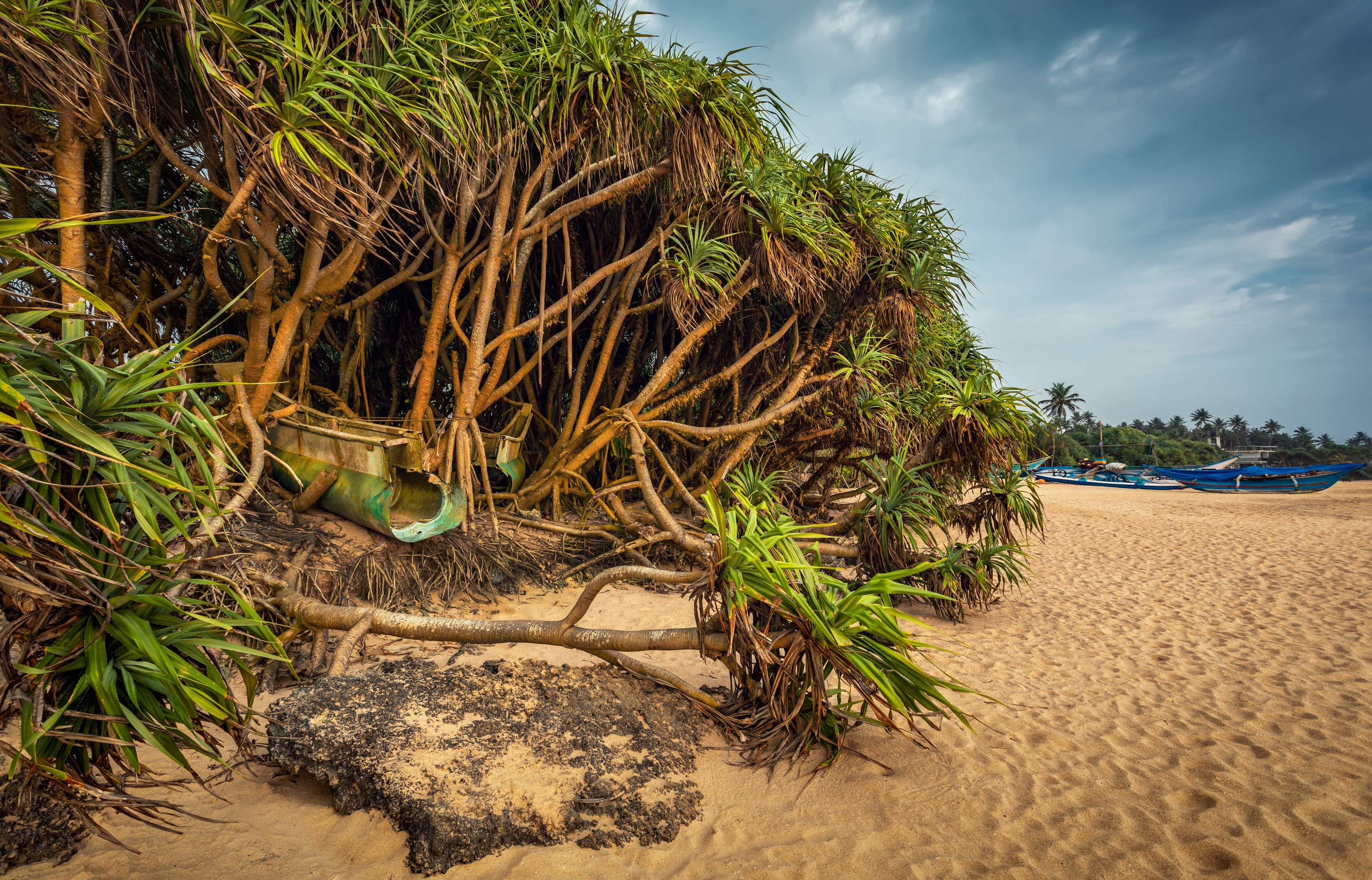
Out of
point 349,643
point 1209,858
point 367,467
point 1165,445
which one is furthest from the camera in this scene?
point 1165,445

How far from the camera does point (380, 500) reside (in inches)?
154

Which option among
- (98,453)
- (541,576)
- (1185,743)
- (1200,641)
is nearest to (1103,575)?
(1200,641)

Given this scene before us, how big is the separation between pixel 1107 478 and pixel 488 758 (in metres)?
32.4

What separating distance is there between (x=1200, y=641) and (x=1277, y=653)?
0.46 m

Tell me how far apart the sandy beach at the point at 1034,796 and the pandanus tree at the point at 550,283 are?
41 cm

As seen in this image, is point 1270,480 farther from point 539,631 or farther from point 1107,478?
point 539,631

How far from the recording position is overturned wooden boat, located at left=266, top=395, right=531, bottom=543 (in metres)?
3.86

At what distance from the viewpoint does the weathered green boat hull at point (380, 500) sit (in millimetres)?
3895

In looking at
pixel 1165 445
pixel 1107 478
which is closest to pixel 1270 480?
pixel 1107 478

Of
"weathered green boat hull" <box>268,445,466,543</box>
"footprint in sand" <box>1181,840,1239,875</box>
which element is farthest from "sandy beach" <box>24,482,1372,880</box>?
"weathered green boat hull" <box>268,445,466,543</box>

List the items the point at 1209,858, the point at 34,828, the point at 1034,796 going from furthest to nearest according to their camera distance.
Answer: the point at 1034,796 < the point at 1209,858 < the point at 34,828

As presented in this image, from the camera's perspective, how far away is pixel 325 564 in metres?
3.83

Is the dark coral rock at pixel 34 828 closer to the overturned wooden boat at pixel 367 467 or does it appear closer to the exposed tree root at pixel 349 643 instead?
the exposed tree root at pixel 349 643

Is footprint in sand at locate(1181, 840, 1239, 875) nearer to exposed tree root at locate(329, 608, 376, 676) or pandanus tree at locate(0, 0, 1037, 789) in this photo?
pandanus tree at locate(0, 0, 1037, 789)
